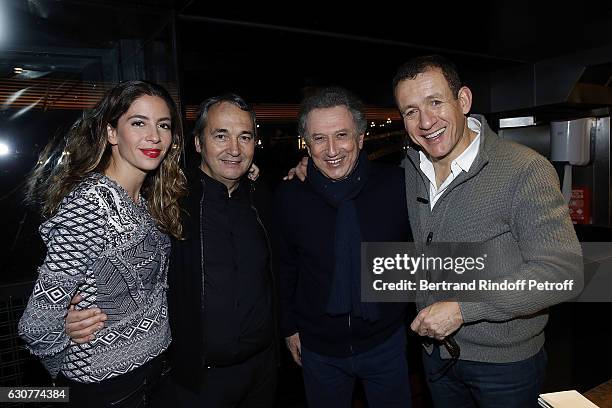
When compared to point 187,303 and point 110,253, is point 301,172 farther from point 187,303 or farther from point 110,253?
point 110,253

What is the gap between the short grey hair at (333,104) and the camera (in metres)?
1.96

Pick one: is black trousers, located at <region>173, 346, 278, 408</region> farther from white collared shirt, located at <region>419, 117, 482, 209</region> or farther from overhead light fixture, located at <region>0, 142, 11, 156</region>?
overhead light fixture, located at <region>0, 142, 11, 156</region>

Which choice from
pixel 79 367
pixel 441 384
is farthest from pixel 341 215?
pixel 79 367

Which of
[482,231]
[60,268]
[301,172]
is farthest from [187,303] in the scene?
[482,231]

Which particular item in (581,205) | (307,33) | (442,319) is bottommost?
(442,319)

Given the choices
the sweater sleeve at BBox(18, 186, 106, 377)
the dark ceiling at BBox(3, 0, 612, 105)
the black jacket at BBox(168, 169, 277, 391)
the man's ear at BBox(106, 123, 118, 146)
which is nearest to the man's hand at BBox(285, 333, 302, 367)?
the black jacket at BBox(168, 169, 277, 391)

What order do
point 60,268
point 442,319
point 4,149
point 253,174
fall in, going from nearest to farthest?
1. point 60,268
2. point 442,319
3. point 253,174
4. point 4,149

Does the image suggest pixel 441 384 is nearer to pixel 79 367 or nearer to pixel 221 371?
pixel 221 371

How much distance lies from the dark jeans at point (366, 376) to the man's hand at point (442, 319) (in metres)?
0.51

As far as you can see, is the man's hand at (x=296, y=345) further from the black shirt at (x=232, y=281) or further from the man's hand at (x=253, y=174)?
the man's hand at (x=253, y=174)

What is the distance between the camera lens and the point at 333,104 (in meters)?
1.96

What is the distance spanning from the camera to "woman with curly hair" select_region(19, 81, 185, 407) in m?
1.36

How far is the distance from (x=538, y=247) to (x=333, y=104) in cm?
101

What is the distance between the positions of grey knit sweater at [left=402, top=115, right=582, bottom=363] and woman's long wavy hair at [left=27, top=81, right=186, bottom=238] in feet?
3.35
